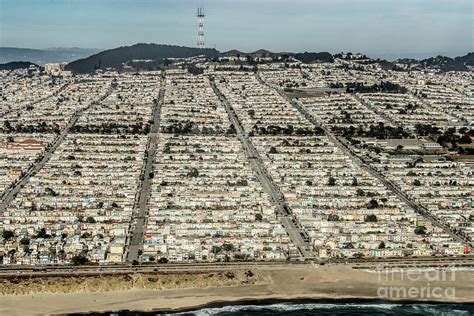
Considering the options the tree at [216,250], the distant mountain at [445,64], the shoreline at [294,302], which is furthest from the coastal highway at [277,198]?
the distant mountain at [445,64]

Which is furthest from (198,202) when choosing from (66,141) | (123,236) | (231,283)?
(66,141)

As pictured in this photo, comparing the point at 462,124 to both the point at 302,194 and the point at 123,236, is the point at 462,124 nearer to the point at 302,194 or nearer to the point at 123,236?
the point at 302,194

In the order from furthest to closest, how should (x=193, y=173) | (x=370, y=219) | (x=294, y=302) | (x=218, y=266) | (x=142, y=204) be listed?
1. (x=193, y=173)
2. (x=142, y=204)
3. (x=370, y=219)
4. (x=218, y=266)
5. (x=294, y=302)

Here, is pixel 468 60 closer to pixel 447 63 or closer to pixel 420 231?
pixel 447 63

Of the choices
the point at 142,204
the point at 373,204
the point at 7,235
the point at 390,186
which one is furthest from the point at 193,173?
the point at 7,235

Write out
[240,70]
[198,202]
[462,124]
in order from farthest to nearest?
[240,70], [462,124], [198,202]
